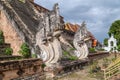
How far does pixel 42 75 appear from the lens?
36.4ft

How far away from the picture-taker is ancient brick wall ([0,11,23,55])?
15.1m

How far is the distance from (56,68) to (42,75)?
0.66 metres

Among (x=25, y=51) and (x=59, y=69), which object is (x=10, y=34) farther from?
(x=59, y=69)

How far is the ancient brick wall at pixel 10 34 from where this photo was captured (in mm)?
15062

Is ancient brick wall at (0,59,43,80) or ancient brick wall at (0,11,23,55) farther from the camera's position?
ancient brick wall at (0,11,23,55)

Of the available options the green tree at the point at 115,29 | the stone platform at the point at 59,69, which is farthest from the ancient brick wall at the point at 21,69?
the green tree at the point at 115,29

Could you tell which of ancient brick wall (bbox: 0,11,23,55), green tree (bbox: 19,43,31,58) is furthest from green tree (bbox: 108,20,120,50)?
green tree (bbox: 19,43,31,58)

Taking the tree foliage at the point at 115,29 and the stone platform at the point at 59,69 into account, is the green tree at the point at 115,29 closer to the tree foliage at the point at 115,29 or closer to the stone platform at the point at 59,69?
the tree foliage at the point at 115,29

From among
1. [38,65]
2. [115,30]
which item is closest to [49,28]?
[38,65]

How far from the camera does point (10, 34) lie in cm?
1548

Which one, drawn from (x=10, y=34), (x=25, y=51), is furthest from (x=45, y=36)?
(x=10, y=34)

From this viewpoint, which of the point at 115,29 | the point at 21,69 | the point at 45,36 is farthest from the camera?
the point at 115,29

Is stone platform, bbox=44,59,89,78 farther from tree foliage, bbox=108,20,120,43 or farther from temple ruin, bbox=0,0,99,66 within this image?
tree foliage, bbox=108,20,120,43

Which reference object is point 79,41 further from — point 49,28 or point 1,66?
point 1,66
